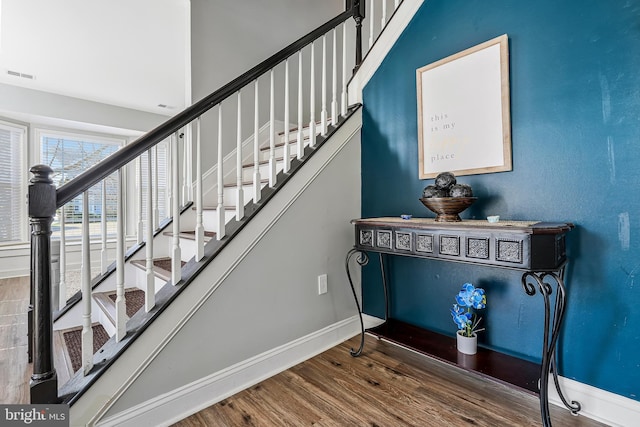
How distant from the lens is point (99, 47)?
325 centimetres

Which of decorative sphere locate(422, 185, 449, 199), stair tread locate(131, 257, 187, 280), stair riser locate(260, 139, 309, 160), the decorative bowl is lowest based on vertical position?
stair tread locate(131, 257, 187, 280)

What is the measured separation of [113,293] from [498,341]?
2559 millimetres

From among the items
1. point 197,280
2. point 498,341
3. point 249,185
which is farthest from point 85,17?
point 498,341

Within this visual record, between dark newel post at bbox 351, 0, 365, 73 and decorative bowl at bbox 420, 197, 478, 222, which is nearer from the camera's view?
decorative bowl at bbox 420, 197, 478, 222

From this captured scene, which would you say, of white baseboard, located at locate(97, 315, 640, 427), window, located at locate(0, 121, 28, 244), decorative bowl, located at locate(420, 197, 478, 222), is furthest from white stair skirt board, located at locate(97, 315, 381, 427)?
window, located at locate(0, 121, 28, 244)

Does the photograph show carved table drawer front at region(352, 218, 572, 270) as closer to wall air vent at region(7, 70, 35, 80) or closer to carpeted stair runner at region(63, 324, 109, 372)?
carpeted stair runner at region(63, 324, 109, 372)

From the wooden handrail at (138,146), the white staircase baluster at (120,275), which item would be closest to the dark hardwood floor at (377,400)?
the white staircase baluster at (120,275)

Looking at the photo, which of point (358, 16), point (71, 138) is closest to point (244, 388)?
point (358, 16)

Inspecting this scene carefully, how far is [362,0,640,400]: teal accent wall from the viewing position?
4.53ft

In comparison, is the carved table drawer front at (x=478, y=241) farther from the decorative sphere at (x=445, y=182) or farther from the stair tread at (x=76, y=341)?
the stair tread at (x=76, y=341)

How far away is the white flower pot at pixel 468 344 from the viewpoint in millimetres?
1737

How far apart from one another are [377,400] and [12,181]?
544 centimetres

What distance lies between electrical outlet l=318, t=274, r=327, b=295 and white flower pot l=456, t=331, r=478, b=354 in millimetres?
915

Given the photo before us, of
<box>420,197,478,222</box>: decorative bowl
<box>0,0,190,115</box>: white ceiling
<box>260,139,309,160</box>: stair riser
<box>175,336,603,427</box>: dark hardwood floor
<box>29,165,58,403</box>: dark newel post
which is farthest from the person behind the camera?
<box>0,0,190,115</box>: white ceiling
